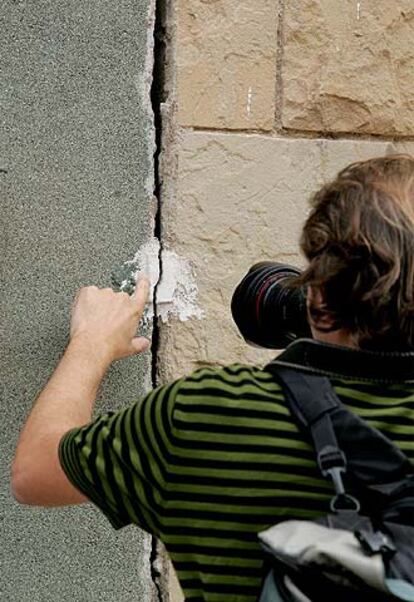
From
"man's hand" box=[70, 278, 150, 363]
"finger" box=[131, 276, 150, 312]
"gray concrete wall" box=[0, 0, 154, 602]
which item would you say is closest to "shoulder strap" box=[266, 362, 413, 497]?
"man's hand" box=[70, 278, 150, 363]

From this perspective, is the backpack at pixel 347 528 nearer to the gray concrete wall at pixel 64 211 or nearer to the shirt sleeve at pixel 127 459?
the shirt sleeve at pixel 127 459

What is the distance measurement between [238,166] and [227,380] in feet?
3.60

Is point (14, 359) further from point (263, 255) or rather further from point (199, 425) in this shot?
point (199, 425)

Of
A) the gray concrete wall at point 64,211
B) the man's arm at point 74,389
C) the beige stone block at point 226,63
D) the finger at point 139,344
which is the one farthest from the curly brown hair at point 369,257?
the beige stone block at point 226,63

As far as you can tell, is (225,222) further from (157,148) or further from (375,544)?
(375,544)

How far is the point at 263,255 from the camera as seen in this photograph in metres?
2.56

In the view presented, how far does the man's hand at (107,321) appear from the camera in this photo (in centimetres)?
204

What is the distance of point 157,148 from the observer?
2463mm

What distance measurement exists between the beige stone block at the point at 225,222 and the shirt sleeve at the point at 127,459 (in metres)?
0.90

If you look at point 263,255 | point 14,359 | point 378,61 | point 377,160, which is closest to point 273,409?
point 377,160

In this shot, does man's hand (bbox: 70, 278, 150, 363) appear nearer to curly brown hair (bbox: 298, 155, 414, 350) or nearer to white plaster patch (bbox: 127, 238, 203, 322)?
white plaster patch (bbox: 127, 238, 203, 322)

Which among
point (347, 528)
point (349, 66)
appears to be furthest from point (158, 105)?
point (347, 528)

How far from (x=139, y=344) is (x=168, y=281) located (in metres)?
0.28

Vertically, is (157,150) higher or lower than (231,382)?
higher
